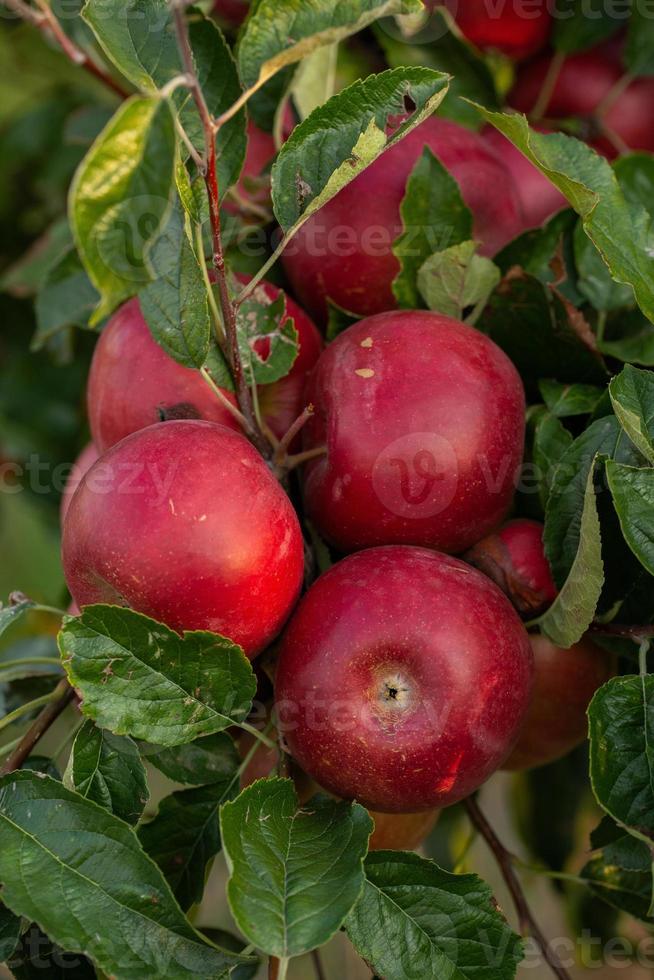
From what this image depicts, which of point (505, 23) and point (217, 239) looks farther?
point (505, 23)

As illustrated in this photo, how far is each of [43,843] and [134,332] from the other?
1.42 ft

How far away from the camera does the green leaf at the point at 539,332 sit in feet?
2.98

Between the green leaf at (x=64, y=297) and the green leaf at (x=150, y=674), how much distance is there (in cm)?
56

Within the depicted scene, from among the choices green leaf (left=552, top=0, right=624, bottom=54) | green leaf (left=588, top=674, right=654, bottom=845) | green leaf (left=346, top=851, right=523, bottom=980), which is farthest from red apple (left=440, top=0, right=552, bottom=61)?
green leaf (left=346, top=851, right=523, bottom=980)

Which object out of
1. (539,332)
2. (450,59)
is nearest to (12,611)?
(539,332)

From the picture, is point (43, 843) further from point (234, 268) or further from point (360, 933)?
point (234, 268)

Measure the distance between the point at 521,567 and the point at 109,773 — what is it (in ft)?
1.25

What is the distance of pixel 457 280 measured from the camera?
0.91 m

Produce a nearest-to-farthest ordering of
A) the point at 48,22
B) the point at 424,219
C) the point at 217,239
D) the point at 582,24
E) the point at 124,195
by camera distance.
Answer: the point at 124,195, the point at 217,239, the point at 424,219, the point at 48,22, the point at 582,24

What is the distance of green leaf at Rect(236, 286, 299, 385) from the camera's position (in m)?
0.84

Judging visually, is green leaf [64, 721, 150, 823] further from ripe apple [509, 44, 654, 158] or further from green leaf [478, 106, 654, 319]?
ripe apple [509, 44, 654, 158]

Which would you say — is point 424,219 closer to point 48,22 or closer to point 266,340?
point 266,340

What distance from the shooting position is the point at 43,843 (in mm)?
734

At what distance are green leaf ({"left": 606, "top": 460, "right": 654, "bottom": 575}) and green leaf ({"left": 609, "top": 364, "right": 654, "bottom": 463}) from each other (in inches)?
0.9
